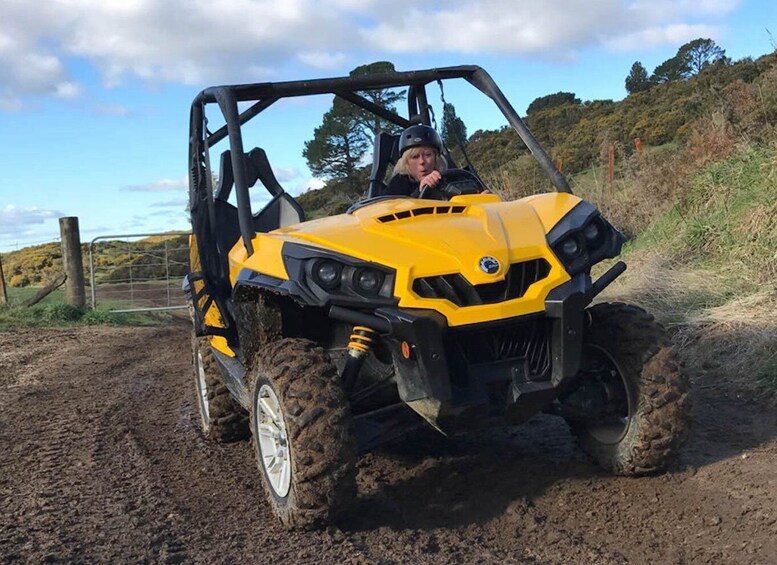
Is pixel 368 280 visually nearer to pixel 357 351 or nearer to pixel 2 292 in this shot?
pixel 357 351

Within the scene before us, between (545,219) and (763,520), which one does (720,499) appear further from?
(545,219)

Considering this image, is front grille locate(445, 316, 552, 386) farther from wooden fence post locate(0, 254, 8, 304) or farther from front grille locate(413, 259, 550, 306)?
wooden fence post locate(0, 254, 8, 304)

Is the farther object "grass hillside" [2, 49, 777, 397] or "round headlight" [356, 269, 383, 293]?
"grass hillside" [2, 49, 777, 397]

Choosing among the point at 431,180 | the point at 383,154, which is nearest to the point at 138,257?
the point at 383,154

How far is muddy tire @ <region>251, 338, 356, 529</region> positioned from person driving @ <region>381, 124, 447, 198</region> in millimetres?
1623

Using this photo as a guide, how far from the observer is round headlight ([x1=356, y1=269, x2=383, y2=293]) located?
3.38 metres

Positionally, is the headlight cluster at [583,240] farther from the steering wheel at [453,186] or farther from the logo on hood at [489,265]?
the steering wheel at [453,186]

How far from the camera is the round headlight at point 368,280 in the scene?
338 centimetres

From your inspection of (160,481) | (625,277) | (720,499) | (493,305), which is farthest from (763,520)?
(625,277)

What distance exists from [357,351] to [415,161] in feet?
5.71

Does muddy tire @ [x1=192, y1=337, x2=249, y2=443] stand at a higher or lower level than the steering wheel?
lower

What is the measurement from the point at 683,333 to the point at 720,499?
2.94 meters

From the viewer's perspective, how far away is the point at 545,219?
369 centimetres

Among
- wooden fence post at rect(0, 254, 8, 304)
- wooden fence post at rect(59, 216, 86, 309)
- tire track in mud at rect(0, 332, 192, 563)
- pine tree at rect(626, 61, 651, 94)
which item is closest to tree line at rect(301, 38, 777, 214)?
pine tree at rect(626, 61, 651, 94)
